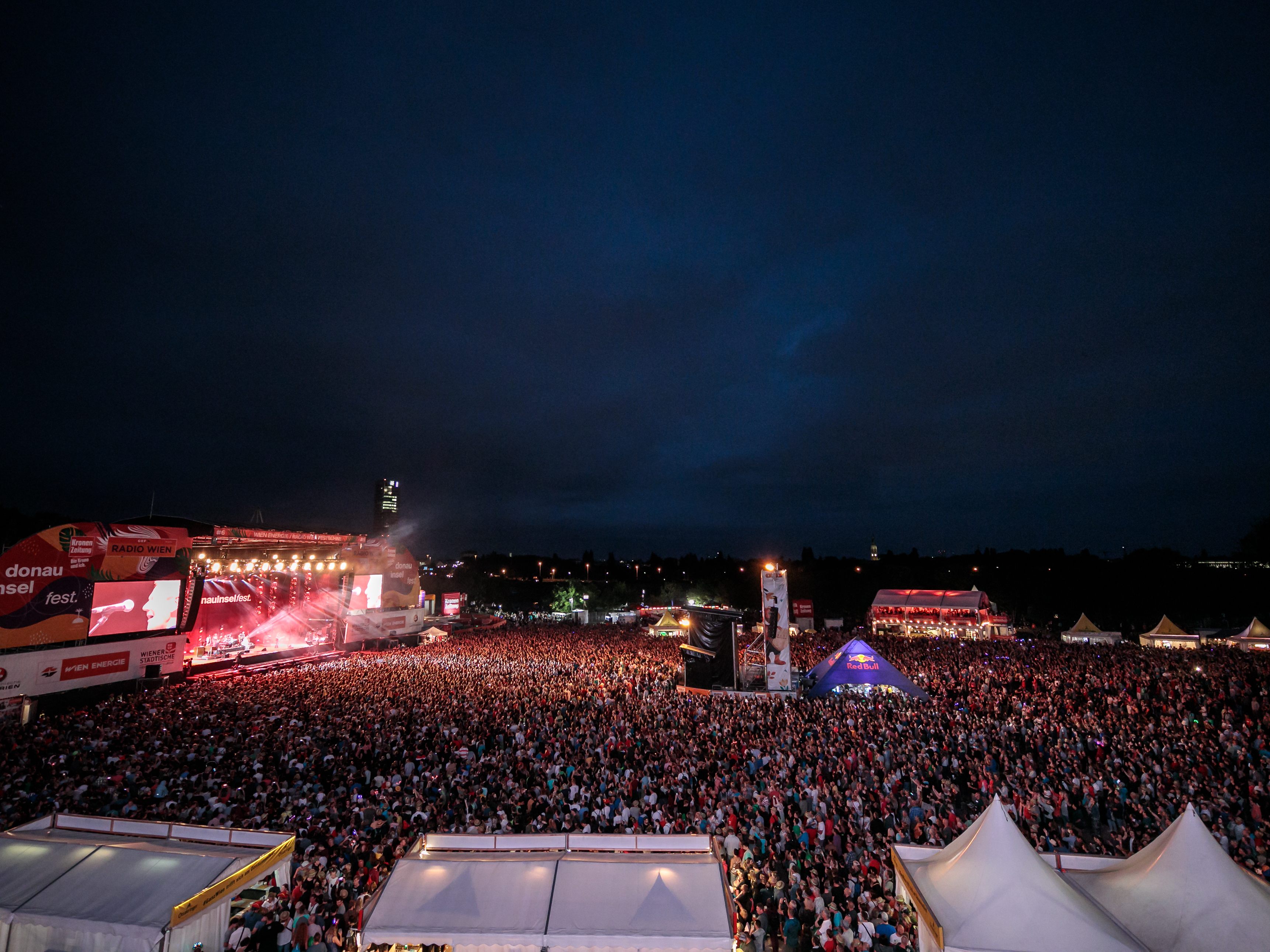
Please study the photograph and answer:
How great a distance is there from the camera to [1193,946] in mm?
5172

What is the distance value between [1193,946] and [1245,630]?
34.8 m

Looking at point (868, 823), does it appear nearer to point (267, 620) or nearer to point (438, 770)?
point (438, 770)

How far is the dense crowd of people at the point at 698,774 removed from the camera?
299 inches

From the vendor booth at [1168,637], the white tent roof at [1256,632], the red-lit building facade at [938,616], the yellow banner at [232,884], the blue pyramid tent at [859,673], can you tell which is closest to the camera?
the yellow banner at [232,884]

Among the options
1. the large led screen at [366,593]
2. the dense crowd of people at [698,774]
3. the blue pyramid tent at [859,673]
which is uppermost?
the large led screen at [366,593]

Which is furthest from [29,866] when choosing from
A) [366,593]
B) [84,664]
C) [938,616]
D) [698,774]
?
[938,616]

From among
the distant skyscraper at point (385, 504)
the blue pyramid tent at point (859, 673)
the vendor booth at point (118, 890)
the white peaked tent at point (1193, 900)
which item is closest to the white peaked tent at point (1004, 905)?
the white peaked tent at point (1193, 900)

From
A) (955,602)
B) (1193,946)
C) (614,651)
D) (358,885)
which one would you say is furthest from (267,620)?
(955,602)

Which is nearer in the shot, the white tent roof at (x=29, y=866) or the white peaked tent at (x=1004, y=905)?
the white peaked tent at (x=1004, y=905)

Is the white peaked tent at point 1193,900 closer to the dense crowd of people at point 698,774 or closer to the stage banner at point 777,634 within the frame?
the dense crowd of people at point 698,774

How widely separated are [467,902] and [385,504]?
589ft

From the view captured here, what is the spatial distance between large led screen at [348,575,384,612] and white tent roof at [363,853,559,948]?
33133 millimetres

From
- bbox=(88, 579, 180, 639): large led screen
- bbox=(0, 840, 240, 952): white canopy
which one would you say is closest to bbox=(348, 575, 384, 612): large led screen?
bbox=(88, 579, 180, 639): large led screen

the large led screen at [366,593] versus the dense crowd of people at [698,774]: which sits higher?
the large led screen at [366,593]
